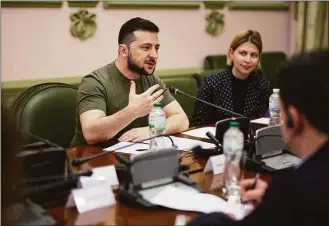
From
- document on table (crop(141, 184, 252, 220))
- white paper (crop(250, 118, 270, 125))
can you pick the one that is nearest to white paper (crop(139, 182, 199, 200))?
document on table (crop(141, 184, 252, 220))

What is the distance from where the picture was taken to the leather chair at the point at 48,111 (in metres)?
2.35

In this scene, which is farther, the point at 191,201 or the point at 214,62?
the point at 214,62

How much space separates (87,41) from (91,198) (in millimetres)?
2096

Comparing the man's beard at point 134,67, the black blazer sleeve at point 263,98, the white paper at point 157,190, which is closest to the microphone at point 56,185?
the white paper at point 157,190

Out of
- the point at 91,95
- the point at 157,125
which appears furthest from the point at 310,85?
the point at 91,95

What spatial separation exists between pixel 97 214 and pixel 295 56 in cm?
67

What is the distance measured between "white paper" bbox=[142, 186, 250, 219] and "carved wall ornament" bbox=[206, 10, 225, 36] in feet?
8.91

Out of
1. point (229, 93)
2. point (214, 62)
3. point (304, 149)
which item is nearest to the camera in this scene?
point (304, 149)

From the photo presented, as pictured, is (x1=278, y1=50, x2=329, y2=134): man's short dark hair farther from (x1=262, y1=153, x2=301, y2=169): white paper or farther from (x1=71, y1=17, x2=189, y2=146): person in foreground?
(x1=71, y1=17, x2=189, y2=146): person in foreground

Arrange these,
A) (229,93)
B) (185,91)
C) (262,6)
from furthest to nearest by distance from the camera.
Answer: (262,6), (185,91), (229,93)

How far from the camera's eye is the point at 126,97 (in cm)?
238

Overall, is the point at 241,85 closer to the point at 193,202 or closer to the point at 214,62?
the point at 214,62

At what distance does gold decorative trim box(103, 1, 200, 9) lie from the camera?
10.9ft

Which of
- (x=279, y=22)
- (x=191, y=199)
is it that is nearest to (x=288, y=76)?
(x=191, y=199)
